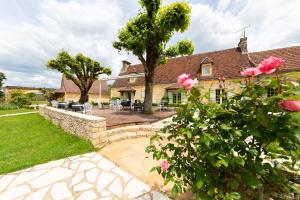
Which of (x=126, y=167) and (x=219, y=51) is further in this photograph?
(x=219, y=51)

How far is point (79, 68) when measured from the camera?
667 inches

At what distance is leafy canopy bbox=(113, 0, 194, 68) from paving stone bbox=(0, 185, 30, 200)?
318 inches

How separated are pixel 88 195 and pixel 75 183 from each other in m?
0.60

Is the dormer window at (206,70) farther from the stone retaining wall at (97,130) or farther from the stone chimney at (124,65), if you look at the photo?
the stone chimney at (124,65)

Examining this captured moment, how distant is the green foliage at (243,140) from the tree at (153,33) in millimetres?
7779

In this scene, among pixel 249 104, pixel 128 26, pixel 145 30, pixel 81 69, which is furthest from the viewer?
pixel 81 69

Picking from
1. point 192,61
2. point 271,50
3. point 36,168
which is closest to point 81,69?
point 192,61

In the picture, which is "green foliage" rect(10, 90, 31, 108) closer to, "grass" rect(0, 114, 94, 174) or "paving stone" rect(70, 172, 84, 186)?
"grass" rect(0, 114, 94, 174)

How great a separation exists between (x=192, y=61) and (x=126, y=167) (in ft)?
58.2

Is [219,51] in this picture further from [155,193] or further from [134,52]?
[155,193]

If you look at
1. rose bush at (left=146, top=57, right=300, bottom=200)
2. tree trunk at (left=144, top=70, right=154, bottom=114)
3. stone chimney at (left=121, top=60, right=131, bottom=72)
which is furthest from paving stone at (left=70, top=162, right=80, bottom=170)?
stone chimney at (left=121, top=60, right=131, bottom=72)

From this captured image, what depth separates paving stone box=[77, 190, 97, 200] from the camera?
2.91 m

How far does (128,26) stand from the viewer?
941cm

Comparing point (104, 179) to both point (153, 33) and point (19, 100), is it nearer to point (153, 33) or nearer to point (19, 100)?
point (153, 33)
